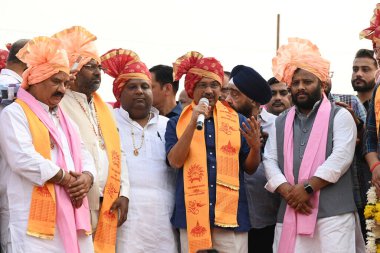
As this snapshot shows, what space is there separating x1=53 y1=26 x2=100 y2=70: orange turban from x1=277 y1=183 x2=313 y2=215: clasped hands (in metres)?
2.21

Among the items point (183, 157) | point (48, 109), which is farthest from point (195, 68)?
point (48, 109)

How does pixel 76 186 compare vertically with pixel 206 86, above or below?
below

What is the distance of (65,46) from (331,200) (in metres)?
2.87

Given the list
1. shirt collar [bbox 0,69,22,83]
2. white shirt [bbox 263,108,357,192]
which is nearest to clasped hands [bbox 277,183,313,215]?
white shirt [bbox 263,108,357,192]

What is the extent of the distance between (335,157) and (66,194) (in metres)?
2.46

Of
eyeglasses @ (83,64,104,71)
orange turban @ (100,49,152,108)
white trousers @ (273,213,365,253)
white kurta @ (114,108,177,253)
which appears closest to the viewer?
white trousers @ (273,213,365,253)

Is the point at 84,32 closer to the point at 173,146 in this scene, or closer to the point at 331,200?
the point at 173,146

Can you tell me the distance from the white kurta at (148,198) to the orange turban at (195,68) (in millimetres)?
639

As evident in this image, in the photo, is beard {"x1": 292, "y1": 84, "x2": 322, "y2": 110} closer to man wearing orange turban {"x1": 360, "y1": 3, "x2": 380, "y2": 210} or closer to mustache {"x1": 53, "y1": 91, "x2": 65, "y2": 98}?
man wearing orange turban {"x1": 360, "y1": 3, "x2": 380, "y2": 210}

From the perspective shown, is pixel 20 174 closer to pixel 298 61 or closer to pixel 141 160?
pixel 141 160

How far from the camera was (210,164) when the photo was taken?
6.87 meters

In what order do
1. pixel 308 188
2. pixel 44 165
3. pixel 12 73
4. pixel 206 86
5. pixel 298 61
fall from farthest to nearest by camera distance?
pixel 12 73 < pixel 298 61 < pixel 206 86 < pixel 308 188 < pixel 44 165

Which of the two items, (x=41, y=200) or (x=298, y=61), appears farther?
(x=298, y=61)

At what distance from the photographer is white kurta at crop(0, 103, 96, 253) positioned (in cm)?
589
